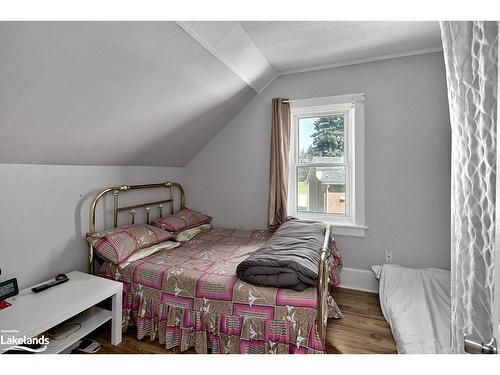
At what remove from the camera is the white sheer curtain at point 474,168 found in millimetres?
639

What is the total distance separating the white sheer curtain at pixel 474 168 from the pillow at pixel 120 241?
7.00 ft

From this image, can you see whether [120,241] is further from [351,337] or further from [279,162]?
[351,337]

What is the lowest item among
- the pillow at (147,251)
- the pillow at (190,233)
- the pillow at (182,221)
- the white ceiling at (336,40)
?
the pillow at (147,251)

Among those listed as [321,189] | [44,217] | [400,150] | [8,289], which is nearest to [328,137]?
[321,189]

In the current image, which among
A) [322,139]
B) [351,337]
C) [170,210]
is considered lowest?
[351,337]

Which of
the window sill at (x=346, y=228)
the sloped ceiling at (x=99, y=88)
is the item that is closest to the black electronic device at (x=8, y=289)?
the sloped ceiling at (x=99, y=88)

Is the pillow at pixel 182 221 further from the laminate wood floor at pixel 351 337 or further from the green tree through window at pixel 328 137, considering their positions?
the green tree through window at pixel 328 137

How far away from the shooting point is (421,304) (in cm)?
212

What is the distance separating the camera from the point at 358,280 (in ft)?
9.23

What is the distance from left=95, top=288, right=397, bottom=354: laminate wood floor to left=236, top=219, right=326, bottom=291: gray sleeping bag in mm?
656

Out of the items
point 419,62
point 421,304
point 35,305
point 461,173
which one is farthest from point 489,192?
point 419,62

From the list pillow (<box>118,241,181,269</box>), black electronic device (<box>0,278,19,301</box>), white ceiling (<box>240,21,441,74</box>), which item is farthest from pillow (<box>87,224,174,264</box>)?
white ceiling (<box>240,21,441,74</box>)

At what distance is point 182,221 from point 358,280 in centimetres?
206
